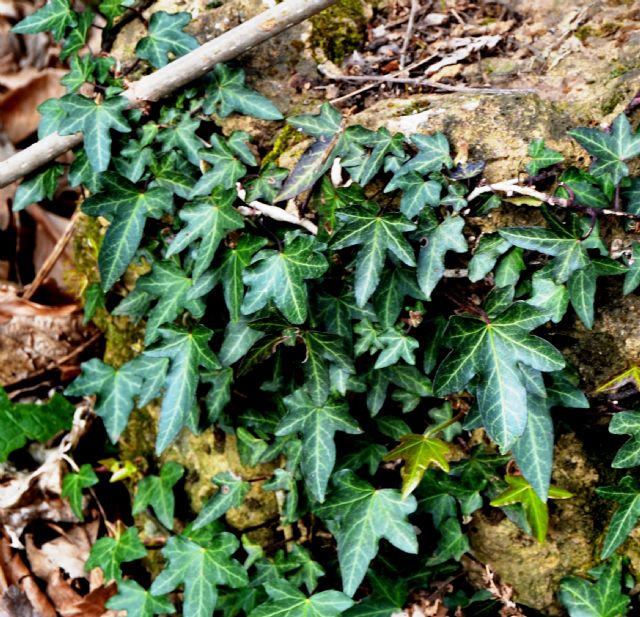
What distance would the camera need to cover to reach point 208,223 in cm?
176

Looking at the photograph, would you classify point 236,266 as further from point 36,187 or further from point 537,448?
point 537,448

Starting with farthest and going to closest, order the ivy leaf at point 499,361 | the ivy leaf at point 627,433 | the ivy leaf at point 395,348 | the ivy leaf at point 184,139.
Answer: the ivy leaf at point 184,139
the ivy leaf at point 395,348
the ivy leaf at point 627,433
the ivy leaf at point 499,361

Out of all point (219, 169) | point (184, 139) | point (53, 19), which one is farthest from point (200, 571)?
point (53, 19)

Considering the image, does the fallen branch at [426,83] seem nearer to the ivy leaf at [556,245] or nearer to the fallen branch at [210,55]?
the fallen branch at [210,55]

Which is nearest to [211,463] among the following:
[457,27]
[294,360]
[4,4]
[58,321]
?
[294,360]

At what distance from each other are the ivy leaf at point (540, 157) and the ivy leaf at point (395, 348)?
1.71ft

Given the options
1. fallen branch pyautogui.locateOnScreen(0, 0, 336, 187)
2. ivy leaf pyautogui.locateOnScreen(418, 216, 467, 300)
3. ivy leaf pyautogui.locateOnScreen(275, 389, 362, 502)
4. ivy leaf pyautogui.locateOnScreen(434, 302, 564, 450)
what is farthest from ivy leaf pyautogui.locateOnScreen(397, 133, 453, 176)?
ivy leaf pyautogui.locateOnScreen(275, 389, 362, 502)

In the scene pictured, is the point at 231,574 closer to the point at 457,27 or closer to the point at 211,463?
the point at 211,463

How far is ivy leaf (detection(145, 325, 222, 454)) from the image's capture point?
5.86 feet

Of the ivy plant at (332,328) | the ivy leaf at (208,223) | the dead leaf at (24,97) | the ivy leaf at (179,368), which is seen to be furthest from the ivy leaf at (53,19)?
the ivy leaf at (179,368)

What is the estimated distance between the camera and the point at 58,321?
2504 millimetres

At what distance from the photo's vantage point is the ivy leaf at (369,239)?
1.63 metres

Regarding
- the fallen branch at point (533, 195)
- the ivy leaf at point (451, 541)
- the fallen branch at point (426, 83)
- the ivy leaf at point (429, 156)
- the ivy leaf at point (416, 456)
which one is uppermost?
the fallen branch at point (426, 83)

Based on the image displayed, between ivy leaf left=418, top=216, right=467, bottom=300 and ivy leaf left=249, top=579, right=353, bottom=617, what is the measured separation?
0.82 metres
